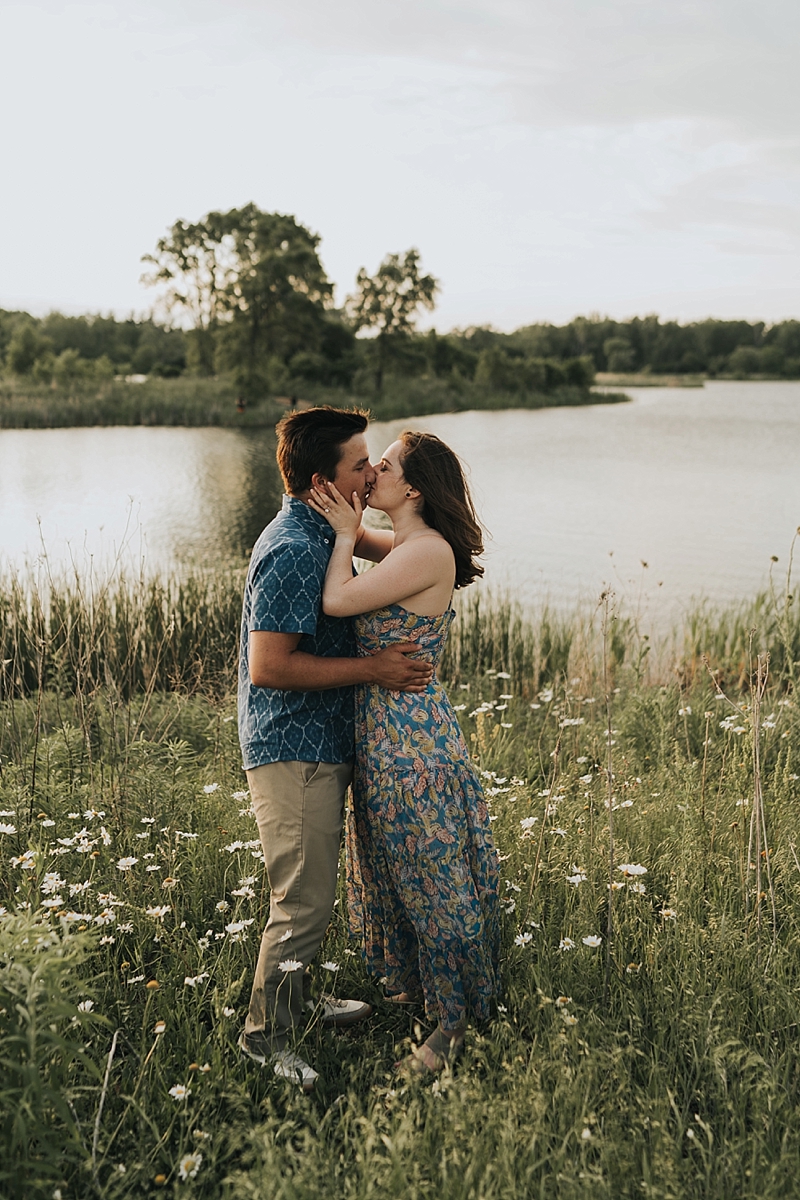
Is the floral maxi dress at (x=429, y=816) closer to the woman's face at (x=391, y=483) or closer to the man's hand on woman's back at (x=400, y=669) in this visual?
the man's hand on woman's back at (x=400, y=669)

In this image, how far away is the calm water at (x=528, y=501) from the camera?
13.9 meters

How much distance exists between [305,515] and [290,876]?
3.60ft

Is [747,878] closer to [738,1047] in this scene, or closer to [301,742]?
[738,1047]

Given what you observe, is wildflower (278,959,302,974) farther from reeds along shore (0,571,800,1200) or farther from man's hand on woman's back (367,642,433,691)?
man's hand on woman's back (367,642,433,691)

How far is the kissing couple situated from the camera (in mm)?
2768

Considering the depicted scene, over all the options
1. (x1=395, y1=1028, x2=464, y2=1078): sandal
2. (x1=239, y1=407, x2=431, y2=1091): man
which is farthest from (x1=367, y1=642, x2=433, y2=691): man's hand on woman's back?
(x1=395, y1=1028, x2=464, y2=1078): sandal

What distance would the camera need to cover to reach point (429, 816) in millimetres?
2922

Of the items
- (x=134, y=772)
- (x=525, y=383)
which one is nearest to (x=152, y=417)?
(x=525, y=383)

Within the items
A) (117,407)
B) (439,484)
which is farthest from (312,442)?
(117,407)

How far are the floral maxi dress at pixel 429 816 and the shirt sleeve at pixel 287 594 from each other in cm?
30

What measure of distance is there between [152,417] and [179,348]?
38883 mm

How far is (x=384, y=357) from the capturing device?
5397 centimetres

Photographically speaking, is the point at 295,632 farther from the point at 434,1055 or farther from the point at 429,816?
the point at 434,1055

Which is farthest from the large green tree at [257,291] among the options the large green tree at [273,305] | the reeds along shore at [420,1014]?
the reeds along shore at [420,1014]
